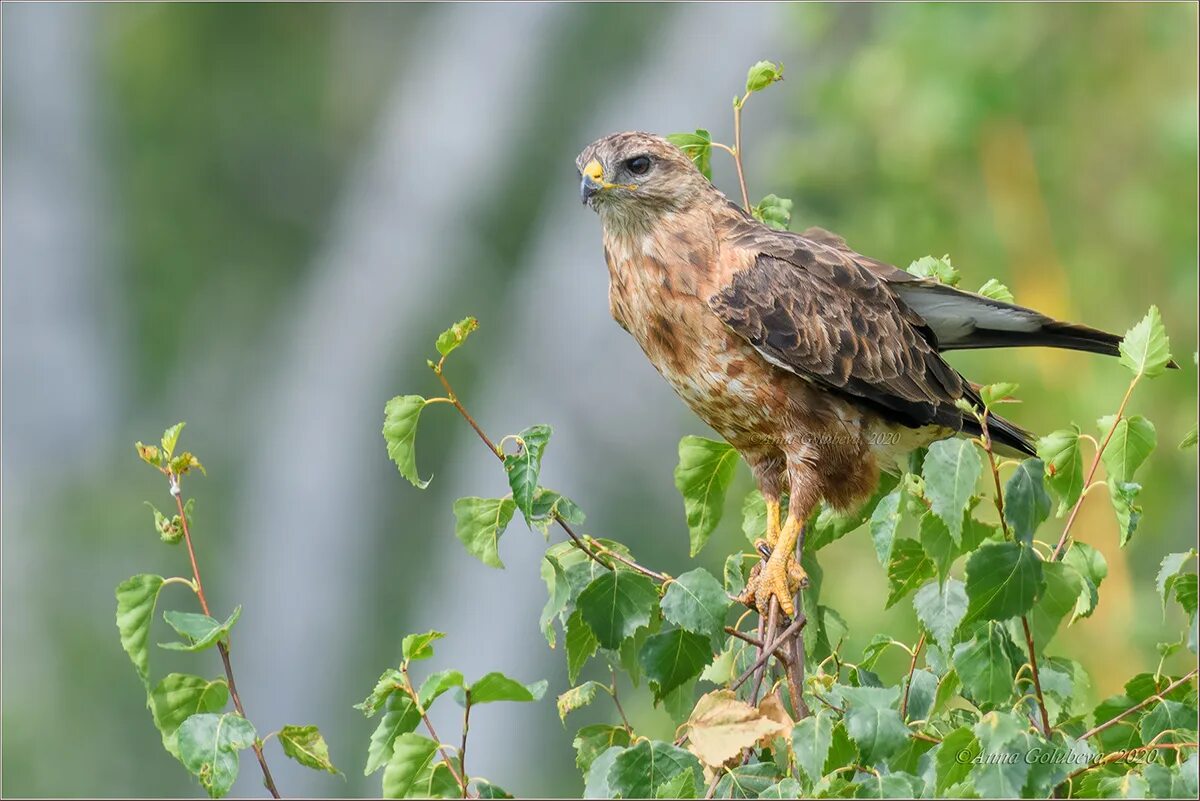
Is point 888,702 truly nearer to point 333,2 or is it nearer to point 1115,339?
point 1115,339

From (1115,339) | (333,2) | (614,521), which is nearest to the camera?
(1115,339)

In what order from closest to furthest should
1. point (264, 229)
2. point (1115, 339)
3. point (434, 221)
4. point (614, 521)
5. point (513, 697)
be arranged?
point (513, 697)
point (1115, 339)
point (614, 521)
point (434, 221)
point (264, 229)

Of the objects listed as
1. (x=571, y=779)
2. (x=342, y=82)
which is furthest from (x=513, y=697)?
(x=342, y=82)

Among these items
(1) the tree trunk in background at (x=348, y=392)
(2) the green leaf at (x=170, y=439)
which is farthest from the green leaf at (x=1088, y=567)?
(1) the tree trunk in background at (x=348, y=392)

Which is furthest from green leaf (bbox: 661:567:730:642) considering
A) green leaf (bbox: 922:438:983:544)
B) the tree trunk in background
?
the tree trunk in background

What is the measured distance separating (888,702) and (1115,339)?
1643 mm

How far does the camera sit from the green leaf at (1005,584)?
214 cm

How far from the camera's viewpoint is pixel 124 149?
17.3 meters

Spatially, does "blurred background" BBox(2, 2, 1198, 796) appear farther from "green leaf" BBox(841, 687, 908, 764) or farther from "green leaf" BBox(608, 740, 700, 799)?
"green leaf" BBox(608, 740, 700, 799)

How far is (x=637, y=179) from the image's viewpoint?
3.68 meters

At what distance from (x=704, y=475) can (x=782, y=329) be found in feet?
1.79

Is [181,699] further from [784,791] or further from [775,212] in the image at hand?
[775,212]

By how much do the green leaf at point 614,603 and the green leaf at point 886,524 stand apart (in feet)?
1.27

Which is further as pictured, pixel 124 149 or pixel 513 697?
pixel 124 149
